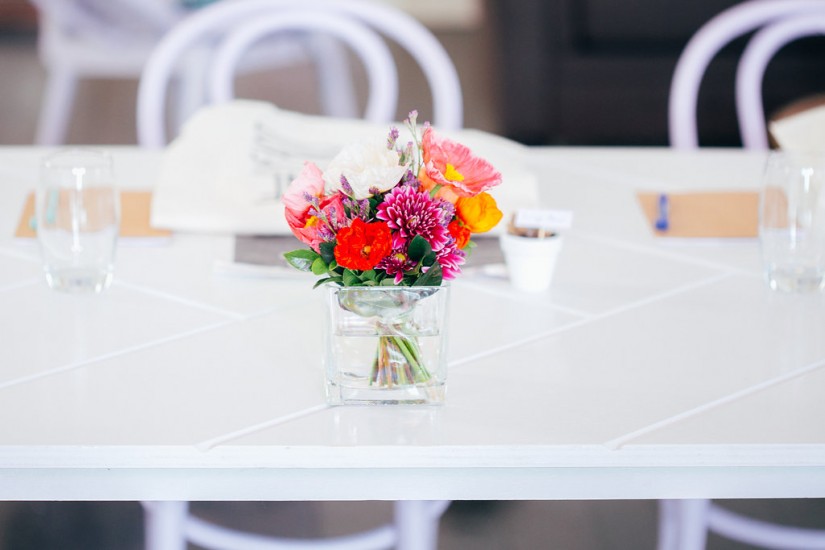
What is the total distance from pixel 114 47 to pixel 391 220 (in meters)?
2.18

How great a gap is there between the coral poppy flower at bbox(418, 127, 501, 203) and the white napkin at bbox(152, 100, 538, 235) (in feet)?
1.46

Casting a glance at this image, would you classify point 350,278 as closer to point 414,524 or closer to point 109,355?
point 109,355

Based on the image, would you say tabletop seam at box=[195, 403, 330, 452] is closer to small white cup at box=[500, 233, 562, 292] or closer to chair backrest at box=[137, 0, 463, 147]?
small white cup at box=[500, 233, 562, 292]

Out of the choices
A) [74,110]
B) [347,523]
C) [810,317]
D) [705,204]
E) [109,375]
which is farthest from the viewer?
[74,110]

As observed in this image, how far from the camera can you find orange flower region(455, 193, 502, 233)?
2.90 ft

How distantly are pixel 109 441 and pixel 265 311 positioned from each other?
298mm

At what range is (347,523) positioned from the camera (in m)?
1.73

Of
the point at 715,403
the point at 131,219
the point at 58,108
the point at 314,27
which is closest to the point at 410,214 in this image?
the point at 715,403

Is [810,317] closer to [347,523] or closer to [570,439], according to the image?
[570,439]

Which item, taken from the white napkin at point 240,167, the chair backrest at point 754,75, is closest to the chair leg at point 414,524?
the white napkin at point 240,167

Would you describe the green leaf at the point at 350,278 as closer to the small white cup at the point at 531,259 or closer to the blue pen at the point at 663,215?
the small white cup at the point at 531,259

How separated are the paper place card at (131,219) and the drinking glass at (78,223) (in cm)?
14

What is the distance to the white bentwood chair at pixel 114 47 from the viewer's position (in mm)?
2824

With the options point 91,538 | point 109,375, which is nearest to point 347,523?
point 91,538
